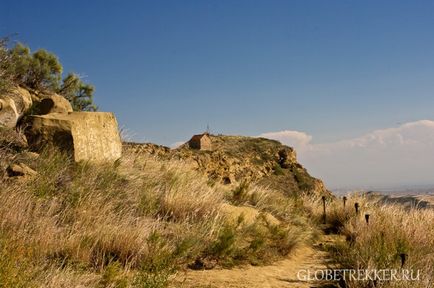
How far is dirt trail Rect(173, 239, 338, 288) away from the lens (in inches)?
215

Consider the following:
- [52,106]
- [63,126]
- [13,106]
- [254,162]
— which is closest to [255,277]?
[63,126]

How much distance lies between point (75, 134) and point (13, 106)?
221 cm

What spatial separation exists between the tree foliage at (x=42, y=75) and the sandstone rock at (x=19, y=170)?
412cm

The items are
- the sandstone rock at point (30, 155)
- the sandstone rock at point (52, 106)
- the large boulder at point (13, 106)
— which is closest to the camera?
the sandstone rock at point (30, 155)

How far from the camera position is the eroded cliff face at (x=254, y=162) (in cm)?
2008

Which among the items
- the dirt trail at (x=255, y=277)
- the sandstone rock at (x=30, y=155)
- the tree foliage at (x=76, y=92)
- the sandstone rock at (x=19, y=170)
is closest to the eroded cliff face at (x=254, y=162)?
the tree foliage at (x=76, y=92)

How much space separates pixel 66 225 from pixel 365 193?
33.1 feet

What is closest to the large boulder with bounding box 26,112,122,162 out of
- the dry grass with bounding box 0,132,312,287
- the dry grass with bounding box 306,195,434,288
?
the dry grass with bounding box 0,132,312,287

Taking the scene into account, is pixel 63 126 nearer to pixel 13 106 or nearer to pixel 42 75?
pixel 13 106

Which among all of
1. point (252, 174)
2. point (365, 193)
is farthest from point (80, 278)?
point (252, 174)

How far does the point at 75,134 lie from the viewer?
8.49 meters

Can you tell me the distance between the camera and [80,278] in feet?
13.4

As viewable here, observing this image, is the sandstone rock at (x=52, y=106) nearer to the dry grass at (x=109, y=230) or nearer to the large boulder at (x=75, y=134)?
the large boulder at (x=75, y=134)

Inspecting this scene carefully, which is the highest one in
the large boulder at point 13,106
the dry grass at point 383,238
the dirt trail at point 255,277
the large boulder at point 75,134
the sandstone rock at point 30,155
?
the large boulder at point 13,106
